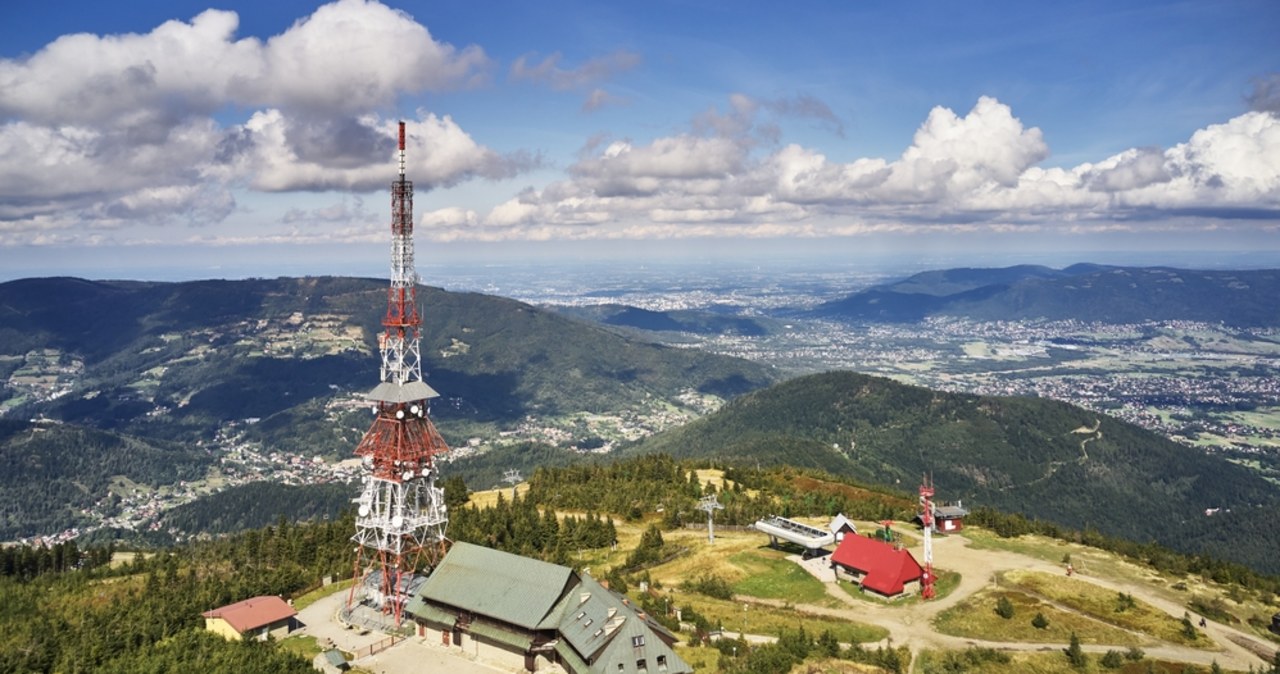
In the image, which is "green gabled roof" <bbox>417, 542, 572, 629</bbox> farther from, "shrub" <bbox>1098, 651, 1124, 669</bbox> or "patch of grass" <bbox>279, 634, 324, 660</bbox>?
"shrub" <bbox>1098, 651, 1124, 669</bbox>

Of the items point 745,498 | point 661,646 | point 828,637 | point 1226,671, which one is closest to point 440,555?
point 661,646

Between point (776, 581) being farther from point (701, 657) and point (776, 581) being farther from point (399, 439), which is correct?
point (399, 439)

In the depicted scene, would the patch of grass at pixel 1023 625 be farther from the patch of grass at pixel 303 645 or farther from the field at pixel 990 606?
the patch of grass at pixel 303 645

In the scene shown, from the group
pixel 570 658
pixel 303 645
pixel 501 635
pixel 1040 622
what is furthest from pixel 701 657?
pixel 303 645

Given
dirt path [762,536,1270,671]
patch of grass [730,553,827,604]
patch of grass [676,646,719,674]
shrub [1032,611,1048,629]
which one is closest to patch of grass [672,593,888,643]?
dirt path [762,536,1270,671]

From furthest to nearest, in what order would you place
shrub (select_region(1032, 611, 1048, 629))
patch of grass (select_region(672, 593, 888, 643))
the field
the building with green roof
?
shrub (select_region(1032, 611, 1048, 629)) → patch of grass (select_region(672, 593, 888, 643)) → the field → the building with green roof

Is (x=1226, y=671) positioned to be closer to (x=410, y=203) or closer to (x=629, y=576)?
(x=629, y=576)
